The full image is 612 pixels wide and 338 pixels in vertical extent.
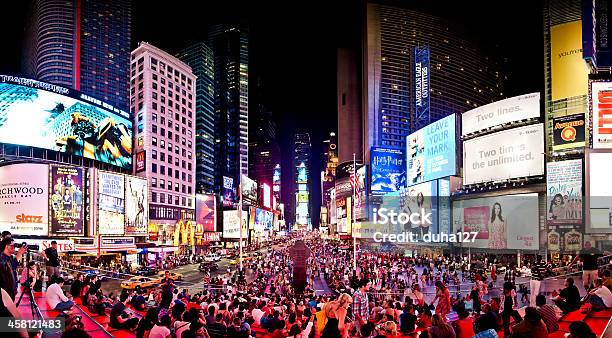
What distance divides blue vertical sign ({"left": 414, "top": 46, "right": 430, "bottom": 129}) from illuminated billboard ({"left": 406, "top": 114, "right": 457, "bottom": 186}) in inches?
884

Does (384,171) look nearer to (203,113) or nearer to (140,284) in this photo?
(140,284)

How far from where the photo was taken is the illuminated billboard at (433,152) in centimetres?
5062

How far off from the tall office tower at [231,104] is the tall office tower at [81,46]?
1387 inches

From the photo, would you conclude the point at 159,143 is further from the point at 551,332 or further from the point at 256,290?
the point at 551,332

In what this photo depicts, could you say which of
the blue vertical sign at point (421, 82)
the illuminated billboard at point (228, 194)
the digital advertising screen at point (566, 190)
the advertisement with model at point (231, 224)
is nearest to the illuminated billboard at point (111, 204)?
the advertisement with model at point (231, 224)

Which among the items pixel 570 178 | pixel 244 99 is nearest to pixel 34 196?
pixel 570 178

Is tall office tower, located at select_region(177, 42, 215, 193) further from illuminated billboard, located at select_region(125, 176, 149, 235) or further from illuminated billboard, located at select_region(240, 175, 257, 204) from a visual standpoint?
illuminated billboard, located at select_region(125, 176, 149, 235)

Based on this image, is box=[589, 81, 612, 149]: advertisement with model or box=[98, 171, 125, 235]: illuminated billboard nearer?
box=[589, 81, 612, 149]: advertisement with model

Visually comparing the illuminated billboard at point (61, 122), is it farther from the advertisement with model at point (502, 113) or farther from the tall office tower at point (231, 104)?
the tall office tower at point (231, 104)

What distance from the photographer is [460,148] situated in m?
49.7

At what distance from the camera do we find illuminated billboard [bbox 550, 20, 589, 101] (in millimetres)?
56219

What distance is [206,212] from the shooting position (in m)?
85.5

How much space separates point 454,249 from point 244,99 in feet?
456

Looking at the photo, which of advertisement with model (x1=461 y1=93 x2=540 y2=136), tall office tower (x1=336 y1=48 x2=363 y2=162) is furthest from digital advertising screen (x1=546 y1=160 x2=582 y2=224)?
tall office tower (x1=336 y1=48 x2=363 y2=162)
